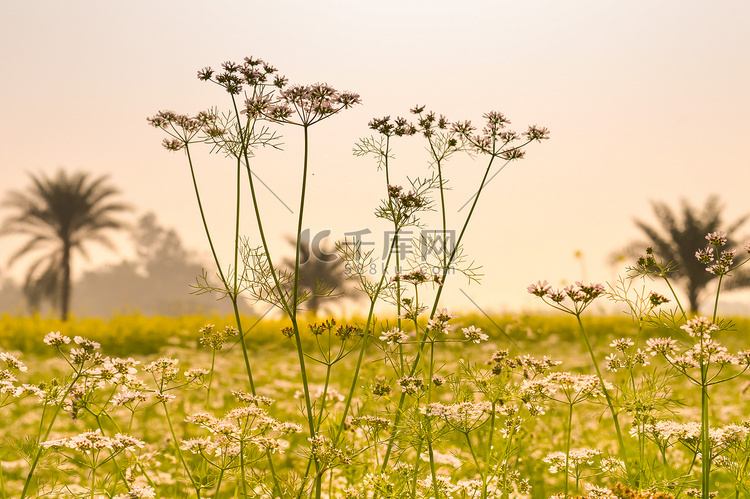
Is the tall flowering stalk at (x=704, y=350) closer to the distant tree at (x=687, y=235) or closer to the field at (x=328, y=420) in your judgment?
the field at (x=328, y=420)

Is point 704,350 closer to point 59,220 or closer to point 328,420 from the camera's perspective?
point 328,420

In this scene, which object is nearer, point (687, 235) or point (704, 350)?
point (704, 350)

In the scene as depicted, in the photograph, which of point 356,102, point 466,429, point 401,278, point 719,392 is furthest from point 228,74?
point 719,392

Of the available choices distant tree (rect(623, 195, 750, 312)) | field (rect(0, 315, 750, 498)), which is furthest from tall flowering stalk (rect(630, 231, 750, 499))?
distant tree (rect(623, 195, 750, 312))

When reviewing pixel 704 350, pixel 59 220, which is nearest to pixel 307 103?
pixel 704 350

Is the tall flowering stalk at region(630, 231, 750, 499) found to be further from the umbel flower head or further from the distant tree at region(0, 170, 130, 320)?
the distant tree at region(0, 170, 130, 320)

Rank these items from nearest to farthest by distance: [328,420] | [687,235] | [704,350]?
[704,350] < [328,420] < [687,235]

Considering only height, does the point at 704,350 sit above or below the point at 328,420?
above

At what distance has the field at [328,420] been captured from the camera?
3455 millimetres

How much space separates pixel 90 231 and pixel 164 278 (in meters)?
27.8

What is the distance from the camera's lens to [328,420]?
15.3 ft

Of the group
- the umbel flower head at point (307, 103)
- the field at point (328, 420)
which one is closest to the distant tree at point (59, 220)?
the field at point (328, 420)

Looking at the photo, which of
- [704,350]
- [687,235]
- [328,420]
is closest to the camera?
[704,350]

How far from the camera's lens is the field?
3.46 metres
